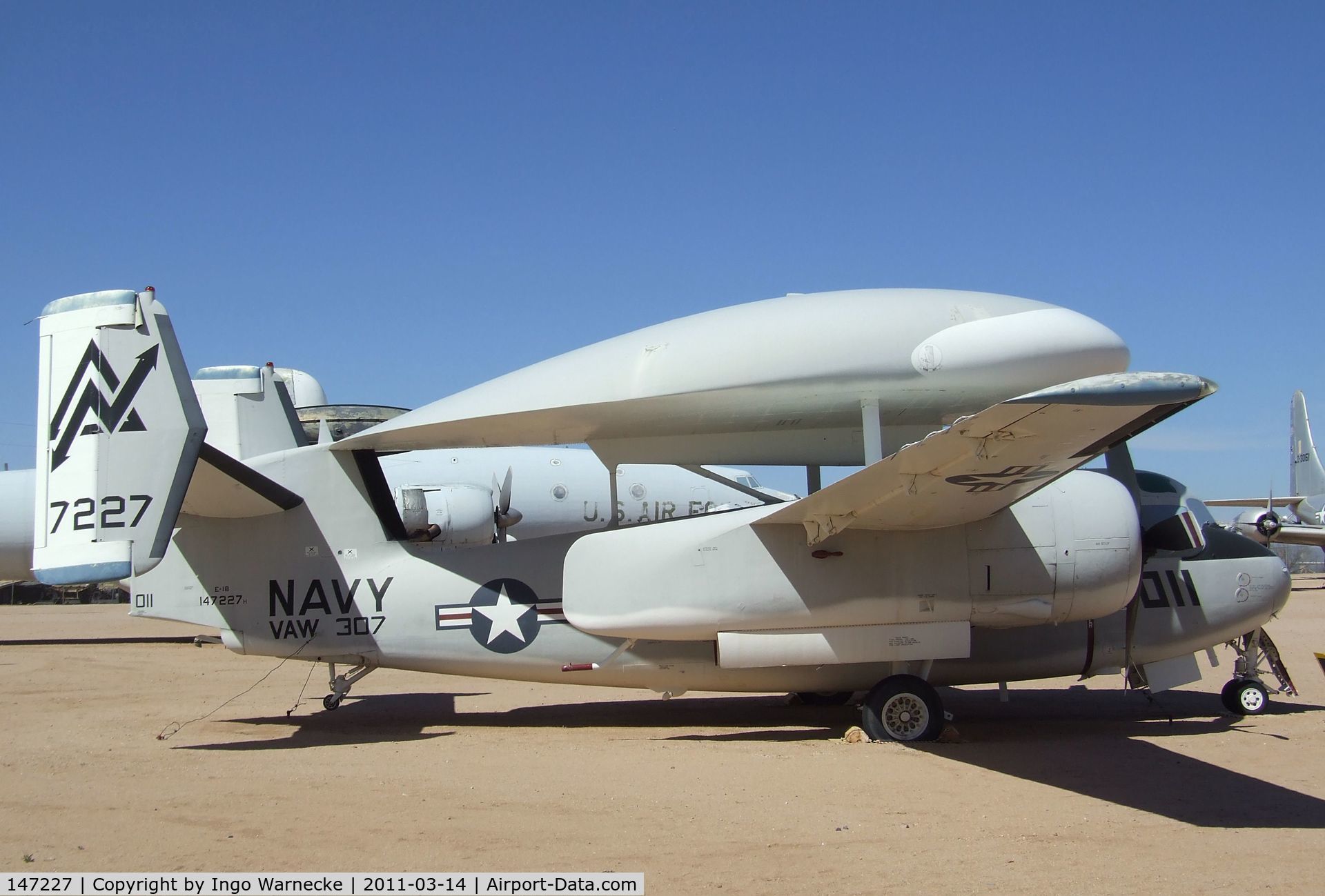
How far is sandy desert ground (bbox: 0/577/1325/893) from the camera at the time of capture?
5.96m

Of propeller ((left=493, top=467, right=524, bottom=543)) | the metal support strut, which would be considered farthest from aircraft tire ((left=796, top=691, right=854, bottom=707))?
propeller ((left=493, top=467, right=524, bottom=543))

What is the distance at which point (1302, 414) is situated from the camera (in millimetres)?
45062

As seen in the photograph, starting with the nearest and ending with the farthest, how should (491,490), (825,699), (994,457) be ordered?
(994,457)
(825,699)
(491,490)

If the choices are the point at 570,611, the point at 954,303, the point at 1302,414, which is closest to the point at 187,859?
the point at 570,611

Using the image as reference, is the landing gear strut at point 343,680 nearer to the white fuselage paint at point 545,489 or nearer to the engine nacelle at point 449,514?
the engine nacelle at point 449,514

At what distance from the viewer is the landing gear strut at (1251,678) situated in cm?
1168

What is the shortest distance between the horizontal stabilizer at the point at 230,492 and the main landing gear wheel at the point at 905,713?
6660 mm

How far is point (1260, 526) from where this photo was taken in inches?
826

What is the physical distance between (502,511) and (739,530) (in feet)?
38.1

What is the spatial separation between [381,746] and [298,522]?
2710 mm

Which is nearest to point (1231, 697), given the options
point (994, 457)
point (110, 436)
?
point (994, 457)

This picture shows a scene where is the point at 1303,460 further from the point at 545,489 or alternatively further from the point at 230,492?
the point at 230,492

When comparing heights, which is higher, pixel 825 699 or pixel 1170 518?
pixel 1170 518

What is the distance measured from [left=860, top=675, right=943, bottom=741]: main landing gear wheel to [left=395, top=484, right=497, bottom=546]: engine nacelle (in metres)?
10.9
